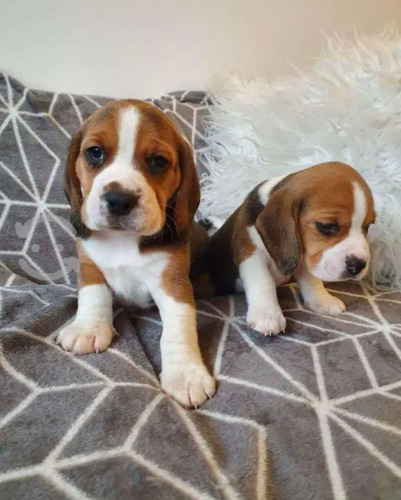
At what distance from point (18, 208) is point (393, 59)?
75.9 inches

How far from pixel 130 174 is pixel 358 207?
0.83 m

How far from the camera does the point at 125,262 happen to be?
1664 millimetres

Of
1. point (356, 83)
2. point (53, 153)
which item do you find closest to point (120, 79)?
point (53, 153)

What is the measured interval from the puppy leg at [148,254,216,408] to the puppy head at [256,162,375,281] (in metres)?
0.38

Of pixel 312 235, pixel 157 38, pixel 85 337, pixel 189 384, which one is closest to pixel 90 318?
A: pixel 85 337

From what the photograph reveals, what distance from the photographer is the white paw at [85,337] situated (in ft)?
4.71

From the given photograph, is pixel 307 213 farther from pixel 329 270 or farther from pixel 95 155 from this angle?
pixel 95 155

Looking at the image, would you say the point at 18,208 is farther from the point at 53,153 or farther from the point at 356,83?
the point at 356,83

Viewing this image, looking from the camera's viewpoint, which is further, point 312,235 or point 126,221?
point 312,235

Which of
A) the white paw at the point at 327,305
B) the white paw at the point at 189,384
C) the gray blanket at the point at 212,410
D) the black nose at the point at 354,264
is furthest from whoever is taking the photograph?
the white paw at the point at 327,305

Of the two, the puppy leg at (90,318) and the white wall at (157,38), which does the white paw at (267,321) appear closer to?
the puppy leg at (90,318)

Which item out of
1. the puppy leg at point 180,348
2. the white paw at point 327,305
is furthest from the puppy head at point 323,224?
the puppy leg at point 180,348

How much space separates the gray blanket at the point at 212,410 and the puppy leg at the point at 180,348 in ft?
0.14

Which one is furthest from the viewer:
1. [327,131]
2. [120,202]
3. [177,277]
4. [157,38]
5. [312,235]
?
[157,38]
